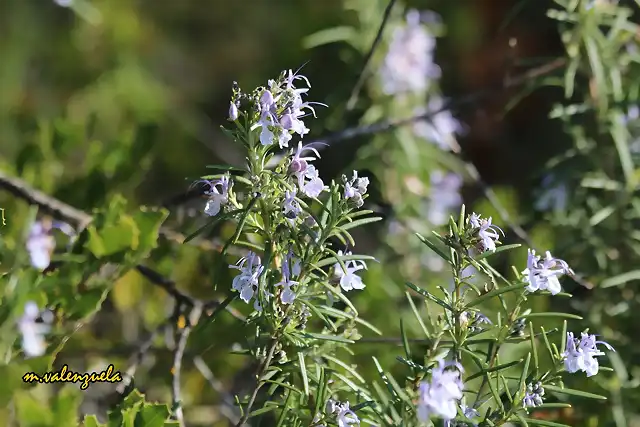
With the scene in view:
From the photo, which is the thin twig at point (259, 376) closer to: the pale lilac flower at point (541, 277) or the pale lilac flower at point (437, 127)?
the pale lilac flower at point (541, 277)

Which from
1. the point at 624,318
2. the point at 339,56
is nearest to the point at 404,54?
the point at 339,56

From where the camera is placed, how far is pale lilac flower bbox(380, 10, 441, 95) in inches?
41.0

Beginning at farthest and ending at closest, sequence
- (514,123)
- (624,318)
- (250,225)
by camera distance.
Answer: (514,123), (624,318), (250,225)

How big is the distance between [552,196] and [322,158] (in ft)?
1.24

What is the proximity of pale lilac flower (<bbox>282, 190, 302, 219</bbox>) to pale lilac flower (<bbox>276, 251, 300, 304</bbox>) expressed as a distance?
0.11 ft

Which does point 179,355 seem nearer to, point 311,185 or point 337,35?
point 311,185

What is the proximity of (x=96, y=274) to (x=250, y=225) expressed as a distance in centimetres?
25

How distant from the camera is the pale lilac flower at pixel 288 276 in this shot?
512 mm

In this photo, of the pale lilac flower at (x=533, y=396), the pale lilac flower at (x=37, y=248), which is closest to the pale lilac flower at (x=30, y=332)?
the pale lilac flower at (x=37, y=248)

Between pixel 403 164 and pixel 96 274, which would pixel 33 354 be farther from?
pixel 403 164

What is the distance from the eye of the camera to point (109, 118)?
4.91ft

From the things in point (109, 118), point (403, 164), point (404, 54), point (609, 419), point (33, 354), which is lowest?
point (33, 354)

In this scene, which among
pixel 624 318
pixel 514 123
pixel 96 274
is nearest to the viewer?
pixel 96 274

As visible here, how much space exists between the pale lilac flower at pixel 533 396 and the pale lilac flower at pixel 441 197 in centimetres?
56
